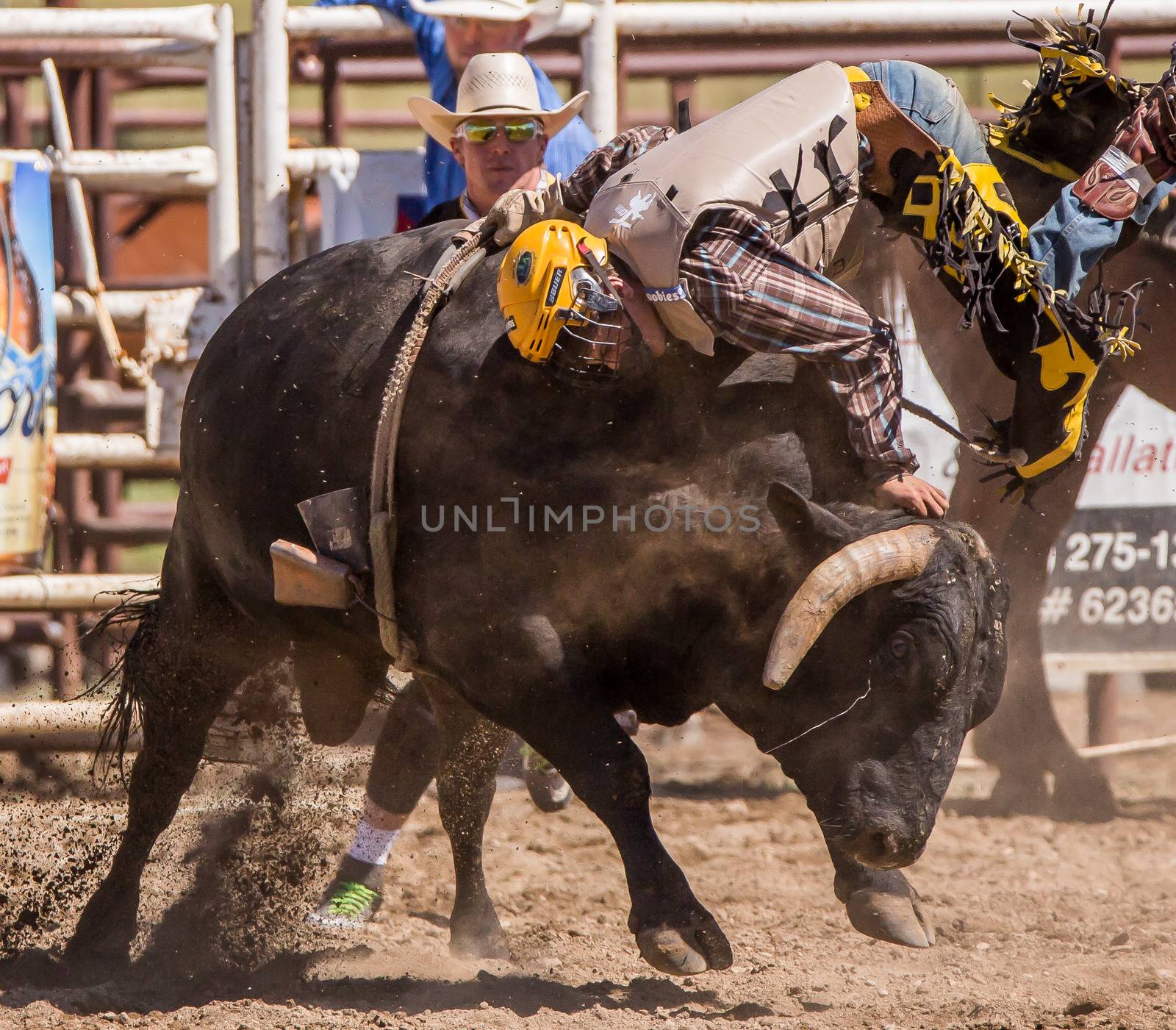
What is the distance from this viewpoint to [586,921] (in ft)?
13.1

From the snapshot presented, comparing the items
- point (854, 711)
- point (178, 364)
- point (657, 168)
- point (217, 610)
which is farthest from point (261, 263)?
point (854, 711)

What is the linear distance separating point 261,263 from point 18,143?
3.43ft

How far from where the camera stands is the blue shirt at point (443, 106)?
15.2 ft

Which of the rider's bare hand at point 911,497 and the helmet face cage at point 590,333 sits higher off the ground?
the helmet face cage at point 590,333

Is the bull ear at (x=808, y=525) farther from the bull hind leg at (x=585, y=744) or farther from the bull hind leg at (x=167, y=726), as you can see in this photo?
the bull hind leg at (x=167, y=726)

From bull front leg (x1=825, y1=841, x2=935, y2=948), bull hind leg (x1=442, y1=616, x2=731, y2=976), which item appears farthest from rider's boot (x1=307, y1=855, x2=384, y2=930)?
bull front leg (x1=825, y1=841, x2=935, y2=948)

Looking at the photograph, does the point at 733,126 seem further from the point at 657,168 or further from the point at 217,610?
the point at 217,610

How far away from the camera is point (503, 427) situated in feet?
9.90

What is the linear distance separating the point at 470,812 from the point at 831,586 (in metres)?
1.47

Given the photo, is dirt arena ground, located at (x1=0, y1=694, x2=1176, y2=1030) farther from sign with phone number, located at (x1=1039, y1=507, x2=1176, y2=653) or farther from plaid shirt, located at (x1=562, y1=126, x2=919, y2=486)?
plaid shirt, located at (x1=562, y1=126, x2=919, y2=486)

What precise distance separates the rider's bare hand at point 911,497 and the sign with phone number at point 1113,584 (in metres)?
2.29

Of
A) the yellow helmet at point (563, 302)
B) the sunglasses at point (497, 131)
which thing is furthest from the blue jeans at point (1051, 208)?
the sunglasses at point (497, 131)

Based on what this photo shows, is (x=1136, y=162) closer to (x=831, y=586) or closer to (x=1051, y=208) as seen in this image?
(x=1051, y=208)

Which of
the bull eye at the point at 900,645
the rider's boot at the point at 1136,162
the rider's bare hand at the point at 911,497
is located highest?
the rider's boot at the point at 1136,162
